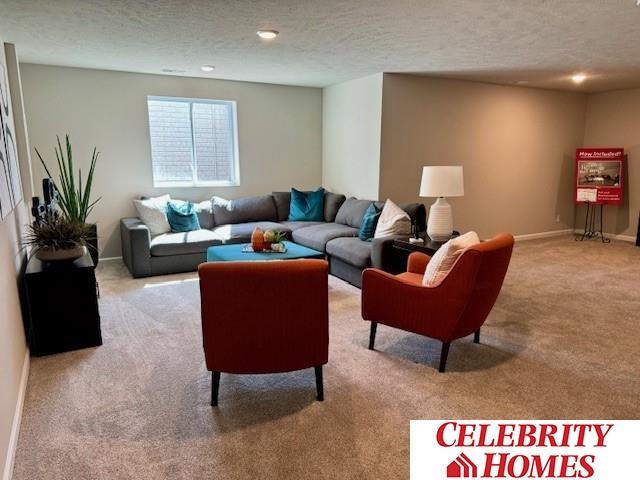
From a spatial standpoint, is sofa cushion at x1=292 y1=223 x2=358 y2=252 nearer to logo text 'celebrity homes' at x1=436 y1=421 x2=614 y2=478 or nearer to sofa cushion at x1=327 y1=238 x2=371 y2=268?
sofa cushion at x1=327 y1=238 x2=371 y2=268

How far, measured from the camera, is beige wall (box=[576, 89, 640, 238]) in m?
6.68

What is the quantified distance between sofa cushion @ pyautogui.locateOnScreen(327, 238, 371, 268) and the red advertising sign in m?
4.54

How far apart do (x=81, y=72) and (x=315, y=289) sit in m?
4.55

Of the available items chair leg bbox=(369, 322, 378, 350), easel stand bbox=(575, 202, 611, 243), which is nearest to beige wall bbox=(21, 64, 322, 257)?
chair leg bbox=(369, 322, 378, 350)

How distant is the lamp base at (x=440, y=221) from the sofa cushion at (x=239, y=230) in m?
2.02

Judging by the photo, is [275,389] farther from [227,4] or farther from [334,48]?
[334,48]

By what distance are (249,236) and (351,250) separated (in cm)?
145

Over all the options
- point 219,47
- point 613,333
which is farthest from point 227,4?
point 613,333

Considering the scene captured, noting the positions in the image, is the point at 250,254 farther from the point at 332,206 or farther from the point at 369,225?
the point at 332,206

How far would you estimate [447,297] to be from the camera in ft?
8.50

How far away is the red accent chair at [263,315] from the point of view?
2111 mm

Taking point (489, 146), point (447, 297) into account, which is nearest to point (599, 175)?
point (489, 146)

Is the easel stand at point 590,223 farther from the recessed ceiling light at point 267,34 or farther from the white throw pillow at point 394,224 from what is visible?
the recessed ceiling light at point 267,34

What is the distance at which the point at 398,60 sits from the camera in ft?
15.0
